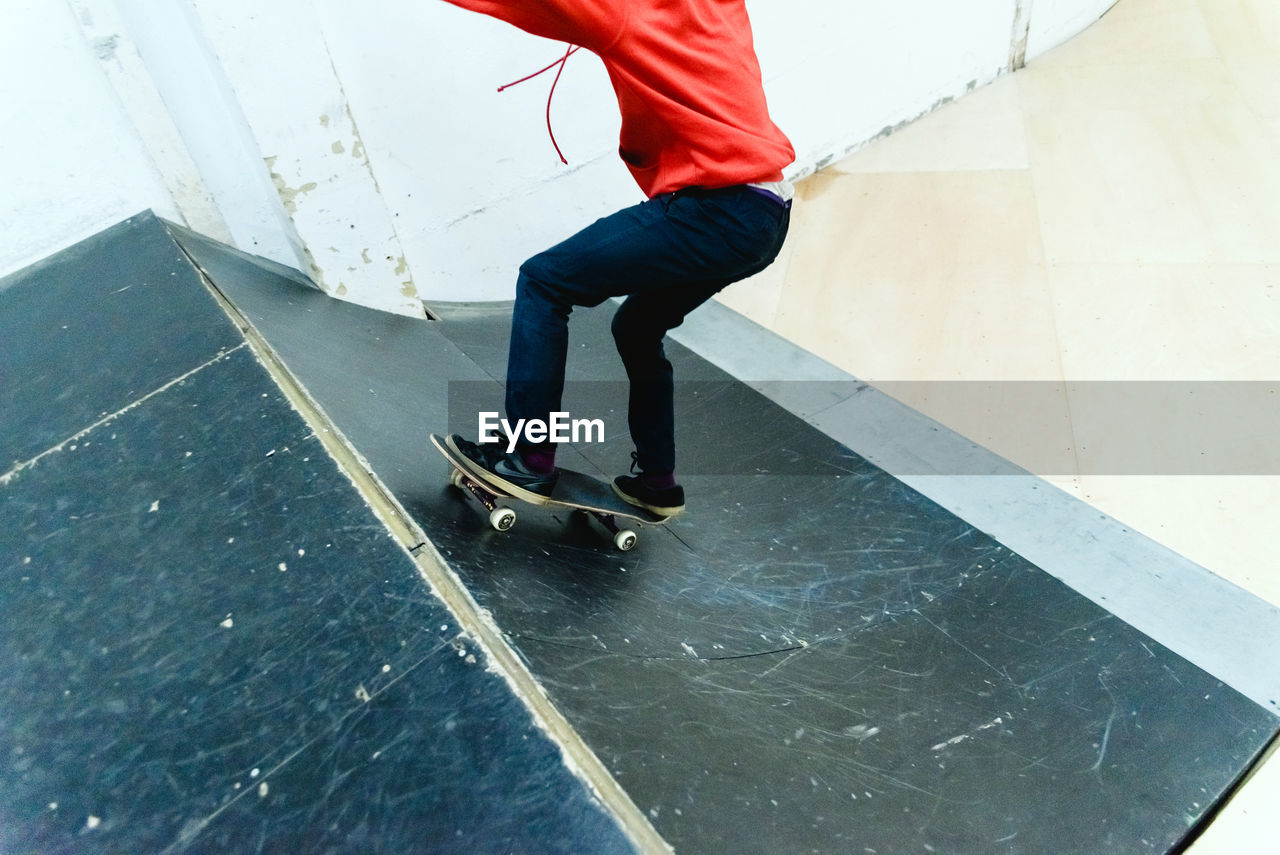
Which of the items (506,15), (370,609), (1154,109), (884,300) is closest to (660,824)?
(370,609)

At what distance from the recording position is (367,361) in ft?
8.84

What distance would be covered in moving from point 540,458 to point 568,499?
0.14 metres

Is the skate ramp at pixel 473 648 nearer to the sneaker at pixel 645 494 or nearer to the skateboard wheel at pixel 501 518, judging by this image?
the skateboard wheel at pixel 501 518

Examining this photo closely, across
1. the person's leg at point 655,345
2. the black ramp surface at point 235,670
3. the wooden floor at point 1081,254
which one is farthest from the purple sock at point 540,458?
the wooden floor at point 1081,254

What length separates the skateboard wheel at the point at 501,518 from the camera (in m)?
2.03

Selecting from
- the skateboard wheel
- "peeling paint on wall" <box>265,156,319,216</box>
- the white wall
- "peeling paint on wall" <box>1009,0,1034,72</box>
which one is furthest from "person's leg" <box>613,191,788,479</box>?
"peeling paint on wall" <box>1009,0,1034,72</box>

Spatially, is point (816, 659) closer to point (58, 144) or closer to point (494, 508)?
point (494, 508)

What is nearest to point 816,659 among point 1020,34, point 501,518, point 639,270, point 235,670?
point 501,518

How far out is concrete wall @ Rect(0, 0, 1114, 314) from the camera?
2.58 meters

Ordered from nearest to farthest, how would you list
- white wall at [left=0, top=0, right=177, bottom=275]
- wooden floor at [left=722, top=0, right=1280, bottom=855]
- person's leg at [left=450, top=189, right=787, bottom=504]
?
person's leg at [left=450, top=189, right=787, bottom=504] → white wall at [left=0, top=0, right=177, bottom=275] → wooden floor at [left=722, top=0, right=1280, bottom=855]

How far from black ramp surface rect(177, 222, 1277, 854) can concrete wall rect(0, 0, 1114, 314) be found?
31 cm

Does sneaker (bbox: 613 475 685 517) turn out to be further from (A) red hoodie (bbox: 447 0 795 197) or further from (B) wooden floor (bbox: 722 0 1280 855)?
(B) wooden floor (bbox: 722 0 1280 855)

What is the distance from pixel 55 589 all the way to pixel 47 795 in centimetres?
48

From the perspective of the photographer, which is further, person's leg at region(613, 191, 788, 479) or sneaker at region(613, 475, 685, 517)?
sneaker at region(613, 475, 685, 517)
